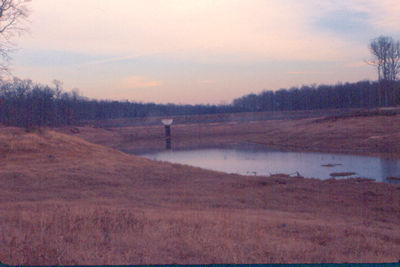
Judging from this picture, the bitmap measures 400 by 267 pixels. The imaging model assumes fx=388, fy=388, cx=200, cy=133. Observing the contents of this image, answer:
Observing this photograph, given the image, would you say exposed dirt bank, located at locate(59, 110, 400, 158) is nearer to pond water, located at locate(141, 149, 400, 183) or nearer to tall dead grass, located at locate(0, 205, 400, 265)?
pond water, located at locate(141, 149, 400, 183)

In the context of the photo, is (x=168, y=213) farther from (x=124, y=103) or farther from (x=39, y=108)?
(x=124, y=103)

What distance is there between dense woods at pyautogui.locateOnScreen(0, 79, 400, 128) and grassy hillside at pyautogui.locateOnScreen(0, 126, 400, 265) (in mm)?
33862

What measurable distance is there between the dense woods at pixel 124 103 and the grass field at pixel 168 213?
32484 mm

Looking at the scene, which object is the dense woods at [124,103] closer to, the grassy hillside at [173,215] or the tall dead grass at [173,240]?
the grassy hillside at [173,215]

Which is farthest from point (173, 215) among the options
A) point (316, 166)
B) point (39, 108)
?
point (39, 108)

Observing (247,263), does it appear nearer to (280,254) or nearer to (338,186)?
(280,254)

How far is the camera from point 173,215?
984 centimetres

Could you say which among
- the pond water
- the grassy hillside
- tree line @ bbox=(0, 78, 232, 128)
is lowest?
the pond water

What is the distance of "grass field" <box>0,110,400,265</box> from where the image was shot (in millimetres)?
6195

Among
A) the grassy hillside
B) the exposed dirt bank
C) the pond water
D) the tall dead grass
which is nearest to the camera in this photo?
the tall dead grass

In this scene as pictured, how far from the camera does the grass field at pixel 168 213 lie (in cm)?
620

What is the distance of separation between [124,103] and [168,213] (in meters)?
148

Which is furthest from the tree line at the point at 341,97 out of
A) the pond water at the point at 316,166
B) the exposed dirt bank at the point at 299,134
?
the pond water at the point at 316,166

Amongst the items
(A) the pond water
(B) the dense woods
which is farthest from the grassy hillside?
(B) the dense woods
